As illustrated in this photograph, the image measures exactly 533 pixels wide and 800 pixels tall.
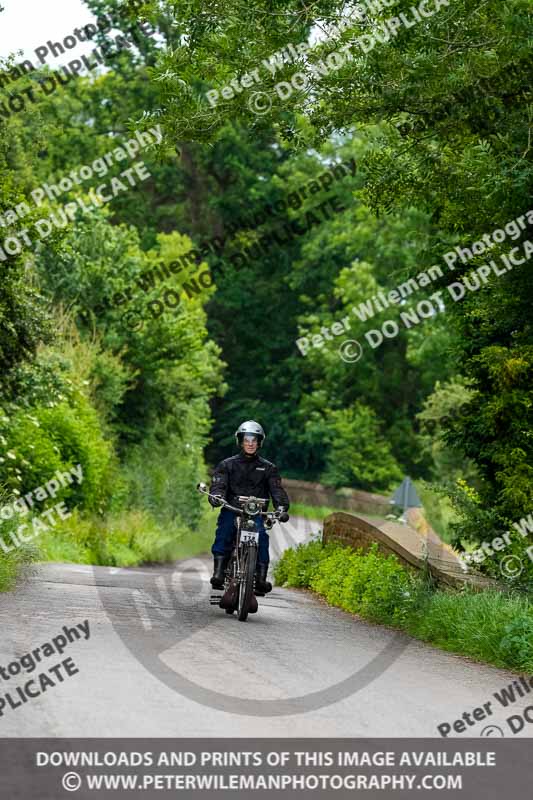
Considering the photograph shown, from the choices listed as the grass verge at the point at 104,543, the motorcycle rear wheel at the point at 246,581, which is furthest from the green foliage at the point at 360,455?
the motorcycle rear wheel at the point at 246,581

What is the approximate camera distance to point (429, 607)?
1398 centimetres

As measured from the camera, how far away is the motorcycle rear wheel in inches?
535

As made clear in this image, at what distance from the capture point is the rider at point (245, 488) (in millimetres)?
14008

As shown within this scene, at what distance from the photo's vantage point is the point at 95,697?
8.45 metres

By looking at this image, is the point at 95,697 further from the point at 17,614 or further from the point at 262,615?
the point at 262,615

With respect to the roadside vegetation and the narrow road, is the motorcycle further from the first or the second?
the roadside vegetation

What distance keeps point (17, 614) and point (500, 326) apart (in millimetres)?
7025

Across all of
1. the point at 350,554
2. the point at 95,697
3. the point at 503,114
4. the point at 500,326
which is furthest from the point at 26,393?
the point at 95,697

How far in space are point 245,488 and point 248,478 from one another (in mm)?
111

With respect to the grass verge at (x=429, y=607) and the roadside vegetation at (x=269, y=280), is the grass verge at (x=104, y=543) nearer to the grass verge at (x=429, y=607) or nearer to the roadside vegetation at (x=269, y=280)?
the roadside vegetation at (x=269, y=280)

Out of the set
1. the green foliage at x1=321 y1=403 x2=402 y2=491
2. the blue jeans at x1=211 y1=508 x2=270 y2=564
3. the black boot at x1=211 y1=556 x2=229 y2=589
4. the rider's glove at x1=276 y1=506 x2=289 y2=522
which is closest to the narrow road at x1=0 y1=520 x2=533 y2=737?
the black boot at x1=211 y1=556 x2=229 y2=589

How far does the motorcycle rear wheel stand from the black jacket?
Result: 0.72 m

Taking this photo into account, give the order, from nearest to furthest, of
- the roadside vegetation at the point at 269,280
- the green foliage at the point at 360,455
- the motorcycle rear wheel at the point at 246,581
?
the motorcycle rear wheel at the point at 246,581, the roadside vegetation at the point at 269,280, the green foliage at the point at 360,455
